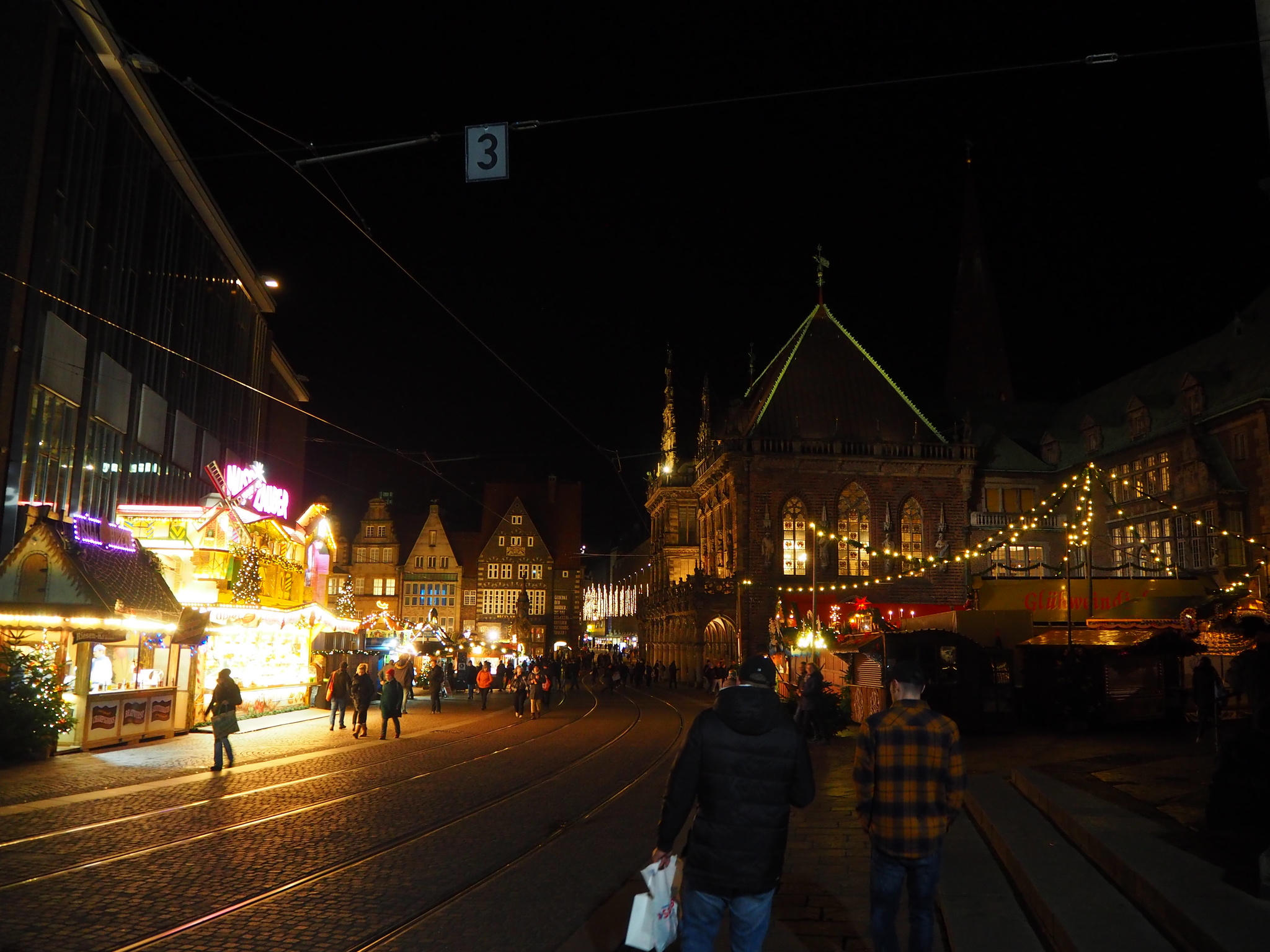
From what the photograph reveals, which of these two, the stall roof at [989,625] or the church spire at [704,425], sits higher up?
the church spire at [704,425]

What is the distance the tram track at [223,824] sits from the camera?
8461 millimetres

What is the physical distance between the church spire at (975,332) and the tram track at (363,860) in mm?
51059

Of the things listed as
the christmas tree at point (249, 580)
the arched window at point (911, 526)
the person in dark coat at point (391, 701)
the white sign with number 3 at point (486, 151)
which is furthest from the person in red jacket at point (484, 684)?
the white sign with number 3 at point (486, 151)

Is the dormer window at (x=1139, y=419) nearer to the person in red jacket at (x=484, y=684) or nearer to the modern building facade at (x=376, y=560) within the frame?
the person in red jacket at (x=484, y=684)

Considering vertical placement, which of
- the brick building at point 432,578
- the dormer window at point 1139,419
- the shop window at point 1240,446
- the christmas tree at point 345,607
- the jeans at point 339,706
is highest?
the dormer window at point 1139,419

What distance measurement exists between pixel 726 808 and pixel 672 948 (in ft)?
8.28

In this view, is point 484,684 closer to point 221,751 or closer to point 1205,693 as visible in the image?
→ point 221,751

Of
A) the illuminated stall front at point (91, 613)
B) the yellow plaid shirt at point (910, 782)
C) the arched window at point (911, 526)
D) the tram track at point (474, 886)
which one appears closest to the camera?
the yellow plaid shirt at point (910, 782)

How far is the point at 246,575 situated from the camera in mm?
23938

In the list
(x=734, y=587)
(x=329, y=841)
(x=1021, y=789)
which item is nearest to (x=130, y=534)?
(x=329, y=841)

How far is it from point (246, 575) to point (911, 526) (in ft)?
112

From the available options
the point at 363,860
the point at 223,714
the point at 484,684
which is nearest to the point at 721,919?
the point at 363,860

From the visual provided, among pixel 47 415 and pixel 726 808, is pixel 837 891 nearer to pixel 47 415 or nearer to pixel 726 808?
pixel 726 808

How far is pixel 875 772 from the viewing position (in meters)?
5.20
